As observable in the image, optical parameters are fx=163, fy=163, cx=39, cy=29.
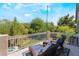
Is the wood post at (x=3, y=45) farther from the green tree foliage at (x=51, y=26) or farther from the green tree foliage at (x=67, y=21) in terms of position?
the green tree foliage at (x=67, y=21)

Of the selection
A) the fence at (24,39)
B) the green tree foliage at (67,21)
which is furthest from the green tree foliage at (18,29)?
the green tree foliage at (67,21)

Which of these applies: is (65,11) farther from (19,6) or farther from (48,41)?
(19,6)

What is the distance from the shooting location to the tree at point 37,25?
158 cm

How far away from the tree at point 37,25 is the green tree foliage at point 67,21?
18cm

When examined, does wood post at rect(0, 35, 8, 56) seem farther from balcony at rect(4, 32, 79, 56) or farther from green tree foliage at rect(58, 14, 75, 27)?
green tree foliage at rect(58, 14, 75, 27)

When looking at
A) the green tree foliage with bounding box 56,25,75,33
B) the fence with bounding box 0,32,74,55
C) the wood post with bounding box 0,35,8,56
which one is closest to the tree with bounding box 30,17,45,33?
the fence with bounding box 0,32,74,55

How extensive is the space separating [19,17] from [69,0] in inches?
20.3

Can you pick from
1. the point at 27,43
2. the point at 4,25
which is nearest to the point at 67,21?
the point at 27,43

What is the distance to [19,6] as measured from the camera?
62.5 inches

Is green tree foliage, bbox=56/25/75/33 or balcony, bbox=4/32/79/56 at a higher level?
green tree foliage, bbox=56/25/75/33

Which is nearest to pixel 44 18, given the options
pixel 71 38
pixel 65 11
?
pixel 65 11

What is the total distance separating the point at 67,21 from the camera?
159cm

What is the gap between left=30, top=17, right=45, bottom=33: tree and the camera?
158 centimetres

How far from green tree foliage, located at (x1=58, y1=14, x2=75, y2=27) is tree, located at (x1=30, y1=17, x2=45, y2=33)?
176mm
